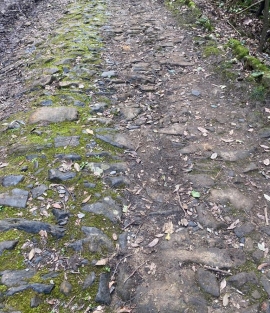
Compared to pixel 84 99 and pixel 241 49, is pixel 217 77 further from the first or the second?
pixel 84 99

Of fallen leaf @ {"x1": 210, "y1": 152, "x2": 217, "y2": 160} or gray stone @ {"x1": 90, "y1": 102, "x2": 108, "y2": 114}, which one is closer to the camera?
fallen leaf @ {"x1": 210, "y1": 152, "x2": 217, "y2": 160}

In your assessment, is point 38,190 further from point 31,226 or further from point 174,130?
point 174,130

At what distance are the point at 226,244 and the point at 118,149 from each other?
1622 millimetres

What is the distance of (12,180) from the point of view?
11.2ft

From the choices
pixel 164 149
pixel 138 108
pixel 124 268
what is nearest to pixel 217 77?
pixel 138 108

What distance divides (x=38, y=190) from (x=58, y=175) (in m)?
0.26

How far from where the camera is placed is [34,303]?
2.39m

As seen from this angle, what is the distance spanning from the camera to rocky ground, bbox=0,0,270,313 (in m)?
2.55

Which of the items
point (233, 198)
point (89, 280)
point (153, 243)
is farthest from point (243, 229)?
point (89, 280)

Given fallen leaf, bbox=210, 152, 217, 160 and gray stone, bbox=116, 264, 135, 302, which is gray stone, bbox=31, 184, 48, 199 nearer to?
gray stone, bbox=116, 264, 135, 302

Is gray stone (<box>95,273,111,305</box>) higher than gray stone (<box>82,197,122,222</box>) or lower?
lower

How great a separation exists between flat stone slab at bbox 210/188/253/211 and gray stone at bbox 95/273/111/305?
1.31 metres

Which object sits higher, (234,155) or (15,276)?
(15,276)

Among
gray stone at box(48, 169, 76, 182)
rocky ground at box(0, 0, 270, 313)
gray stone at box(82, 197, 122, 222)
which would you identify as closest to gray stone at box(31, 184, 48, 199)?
rocky ground at box(0, 0, 270, 313)
